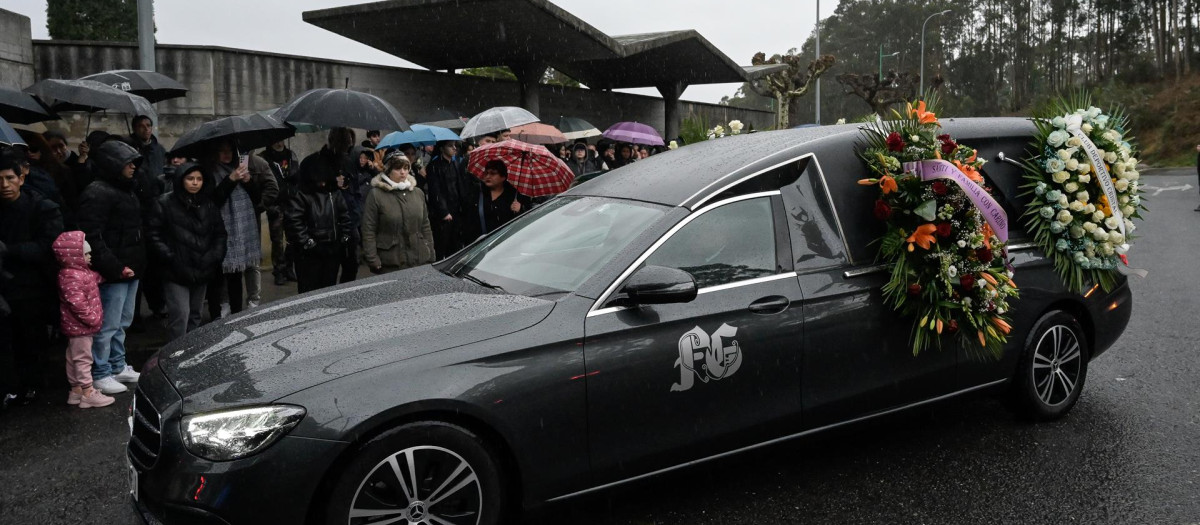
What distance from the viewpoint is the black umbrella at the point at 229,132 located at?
272 inches

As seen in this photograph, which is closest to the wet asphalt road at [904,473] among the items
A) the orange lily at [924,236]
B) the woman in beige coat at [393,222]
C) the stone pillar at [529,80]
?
the orange lily at [924,236]

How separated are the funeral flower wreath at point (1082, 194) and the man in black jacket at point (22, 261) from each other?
5.86 m

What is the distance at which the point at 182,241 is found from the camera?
21.1 ft

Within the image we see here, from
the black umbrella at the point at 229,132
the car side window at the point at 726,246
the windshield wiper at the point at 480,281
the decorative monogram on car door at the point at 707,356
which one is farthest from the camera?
the black umbrella at the point at 229,132

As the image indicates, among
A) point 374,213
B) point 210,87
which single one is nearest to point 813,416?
point 374,213

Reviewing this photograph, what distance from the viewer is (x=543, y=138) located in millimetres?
11930

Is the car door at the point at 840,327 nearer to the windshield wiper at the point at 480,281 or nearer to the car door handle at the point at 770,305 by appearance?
the car door handle at the point at 770,305

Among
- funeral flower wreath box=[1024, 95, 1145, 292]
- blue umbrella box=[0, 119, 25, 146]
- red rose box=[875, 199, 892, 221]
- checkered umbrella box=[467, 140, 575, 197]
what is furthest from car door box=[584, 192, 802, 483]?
blue umbrella box=[0, 119, 25, 146]

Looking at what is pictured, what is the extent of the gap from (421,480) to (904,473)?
2.36m

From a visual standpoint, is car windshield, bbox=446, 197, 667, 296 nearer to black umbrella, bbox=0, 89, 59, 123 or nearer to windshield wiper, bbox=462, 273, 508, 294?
windshield wiper, bbox=462, 273, 508, 294

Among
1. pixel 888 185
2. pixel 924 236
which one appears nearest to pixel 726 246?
pixel 888 185

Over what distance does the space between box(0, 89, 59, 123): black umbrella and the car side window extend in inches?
257

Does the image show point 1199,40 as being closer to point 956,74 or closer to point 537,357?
point 956,74

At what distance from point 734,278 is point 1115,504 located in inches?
75.1
